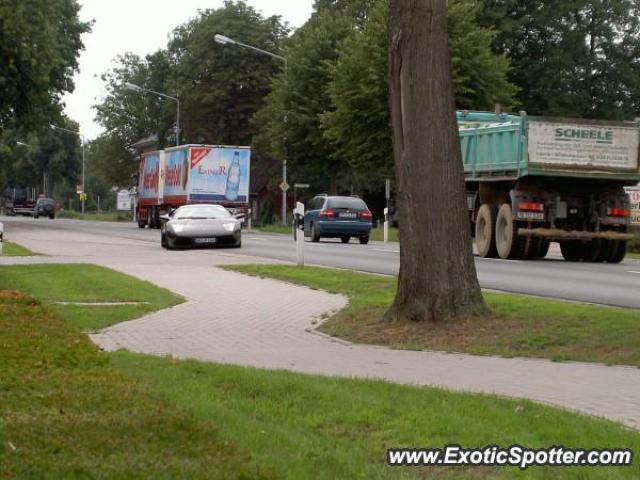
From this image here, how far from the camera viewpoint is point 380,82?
4659 cm

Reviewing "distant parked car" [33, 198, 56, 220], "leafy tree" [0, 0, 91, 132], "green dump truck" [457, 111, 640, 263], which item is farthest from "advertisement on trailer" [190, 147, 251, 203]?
"distant parked car" [33, 198, 56, 220]

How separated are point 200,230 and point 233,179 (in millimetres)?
16154

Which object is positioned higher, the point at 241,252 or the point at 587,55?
the point at 587,55

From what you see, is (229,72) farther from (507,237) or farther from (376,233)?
(507,237)

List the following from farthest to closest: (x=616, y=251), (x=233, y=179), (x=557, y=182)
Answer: (x=233, y=179)
(x=616, y=251)
(x=557, y=182)

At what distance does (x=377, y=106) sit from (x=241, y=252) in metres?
16.7

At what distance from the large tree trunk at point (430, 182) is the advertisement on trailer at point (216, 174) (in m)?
36.8

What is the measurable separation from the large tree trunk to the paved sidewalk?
46.0 inches

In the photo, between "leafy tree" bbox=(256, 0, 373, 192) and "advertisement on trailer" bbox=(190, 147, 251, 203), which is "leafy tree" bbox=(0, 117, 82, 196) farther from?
"advertisement on trailer" bbox=(190, 147, 251, 203)

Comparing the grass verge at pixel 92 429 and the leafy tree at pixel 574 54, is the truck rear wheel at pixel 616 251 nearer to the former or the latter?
the grass verge at pixel 92 429

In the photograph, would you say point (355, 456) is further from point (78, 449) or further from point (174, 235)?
point (174, 235)

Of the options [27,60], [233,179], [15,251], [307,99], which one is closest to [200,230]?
[15,251]

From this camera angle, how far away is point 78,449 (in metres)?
5.66

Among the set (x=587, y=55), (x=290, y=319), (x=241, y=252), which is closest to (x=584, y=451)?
(x=290, y=319)
